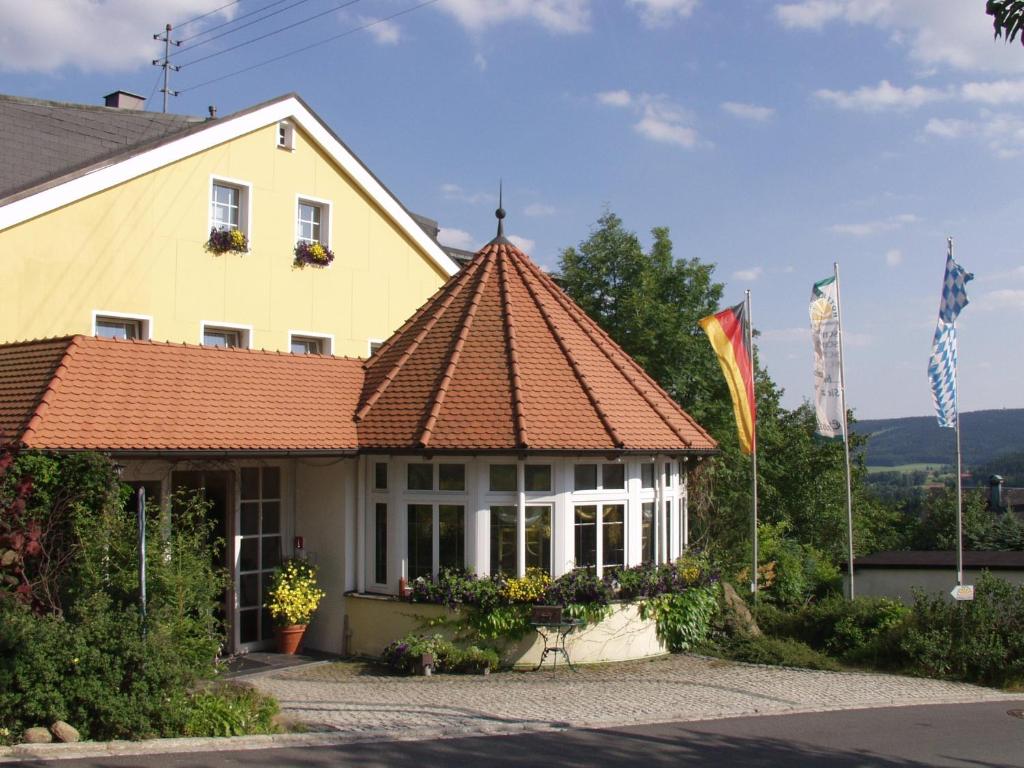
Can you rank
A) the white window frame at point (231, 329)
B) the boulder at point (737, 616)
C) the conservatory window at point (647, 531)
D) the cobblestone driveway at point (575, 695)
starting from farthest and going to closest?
the white window frame at point (231, 329), the boulder at point (737, 616), the conservatory window at point (647, 531), the cobblestone driveway at point (575, 695)

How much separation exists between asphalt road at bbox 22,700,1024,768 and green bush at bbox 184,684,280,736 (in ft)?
2.18

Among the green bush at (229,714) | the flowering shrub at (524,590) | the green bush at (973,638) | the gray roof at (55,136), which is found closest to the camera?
the green bush at (229,714)

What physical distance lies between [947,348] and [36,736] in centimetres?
1540

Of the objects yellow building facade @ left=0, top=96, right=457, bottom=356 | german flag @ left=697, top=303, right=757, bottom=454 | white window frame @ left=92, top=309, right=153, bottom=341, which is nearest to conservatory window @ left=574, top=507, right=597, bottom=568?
german flag @ left=697, top=303, right=757, bottom=454

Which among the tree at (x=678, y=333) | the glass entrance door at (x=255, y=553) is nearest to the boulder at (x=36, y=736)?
the glass entrance door at (x=255, y=553)

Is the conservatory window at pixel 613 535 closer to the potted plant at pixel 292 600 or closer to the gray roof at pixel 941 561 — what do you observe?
the potted plant at pixel 292 600

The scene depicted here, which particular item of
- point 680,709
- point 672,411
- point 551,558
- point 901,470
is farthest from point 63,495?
point 901,470

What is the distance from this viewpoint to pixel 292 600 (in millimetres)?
14758

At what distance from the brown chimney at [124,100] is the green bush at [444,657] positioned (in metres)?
16.2

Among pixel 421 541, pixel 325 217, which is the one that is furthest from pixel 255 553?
pixel 325 217

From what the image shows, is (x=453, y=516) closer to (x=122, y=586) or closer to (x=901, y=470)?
(x=122, y=586)

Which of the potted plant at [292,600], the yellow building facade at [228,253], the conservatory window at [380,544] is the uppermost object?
the yellow building facade at [228,253]

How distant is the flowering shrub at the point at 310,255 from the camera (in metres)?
20.6

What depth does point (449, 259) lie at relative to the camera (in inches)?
938
